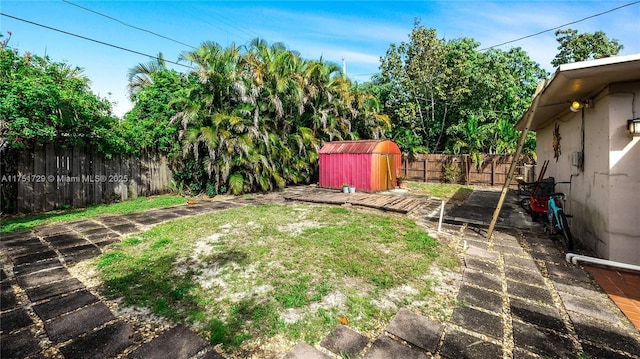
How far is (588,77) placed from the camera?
3.78 m

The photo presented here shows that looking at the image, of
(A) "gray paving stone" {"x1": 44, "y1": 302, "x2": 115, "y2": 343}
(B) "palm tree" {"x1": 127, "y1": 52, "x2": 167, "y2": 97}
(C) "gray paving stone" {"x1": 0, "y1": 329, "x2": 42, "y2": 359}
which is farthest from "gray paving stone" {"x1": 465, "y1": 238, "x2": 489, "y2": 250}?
(B) "palm tree" {"x1": 127, "y1": 52, "x2": 167, "y2": 97}

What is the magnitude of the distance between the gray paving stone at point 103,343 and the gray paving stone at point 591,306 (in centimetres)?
434

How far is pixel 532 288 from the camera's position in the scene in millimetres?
3346

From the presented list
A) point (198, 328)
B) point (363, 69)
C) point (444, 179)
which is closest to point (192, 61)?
point (198, 328)

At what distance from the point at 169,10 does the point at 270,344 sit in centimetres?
1147

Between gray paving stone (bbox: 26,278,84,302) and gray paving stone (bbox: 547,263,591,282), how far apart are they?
6059mm

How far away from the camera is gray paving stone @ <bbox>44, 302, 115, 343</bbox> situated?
2346 mm

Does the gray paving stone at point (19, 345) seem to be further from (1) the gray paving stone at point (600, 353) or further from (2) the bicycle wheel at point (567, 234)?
→ (2) the bicycle wheel at point (567, 234)

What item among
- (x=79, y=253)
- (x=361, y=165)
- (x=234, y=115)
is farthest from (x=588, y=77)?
(x=234, y=115)

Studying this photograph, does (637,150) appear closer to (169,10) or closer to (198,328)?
(198,328)

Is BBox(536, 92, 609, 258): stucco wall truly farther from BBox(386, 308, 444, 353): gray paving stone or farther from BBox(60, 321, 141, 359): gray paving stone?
BBox(60, 321, 141, 359): gray paving stone

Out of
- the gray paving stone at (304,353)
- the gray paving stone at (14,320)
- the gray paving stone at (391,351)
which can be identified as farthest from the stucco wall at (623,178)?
the gray paving stone at (14,320)

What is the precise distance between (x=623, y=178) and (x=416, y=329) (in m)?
4.10

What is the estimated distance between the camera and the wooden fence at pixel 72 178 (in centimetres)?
671
